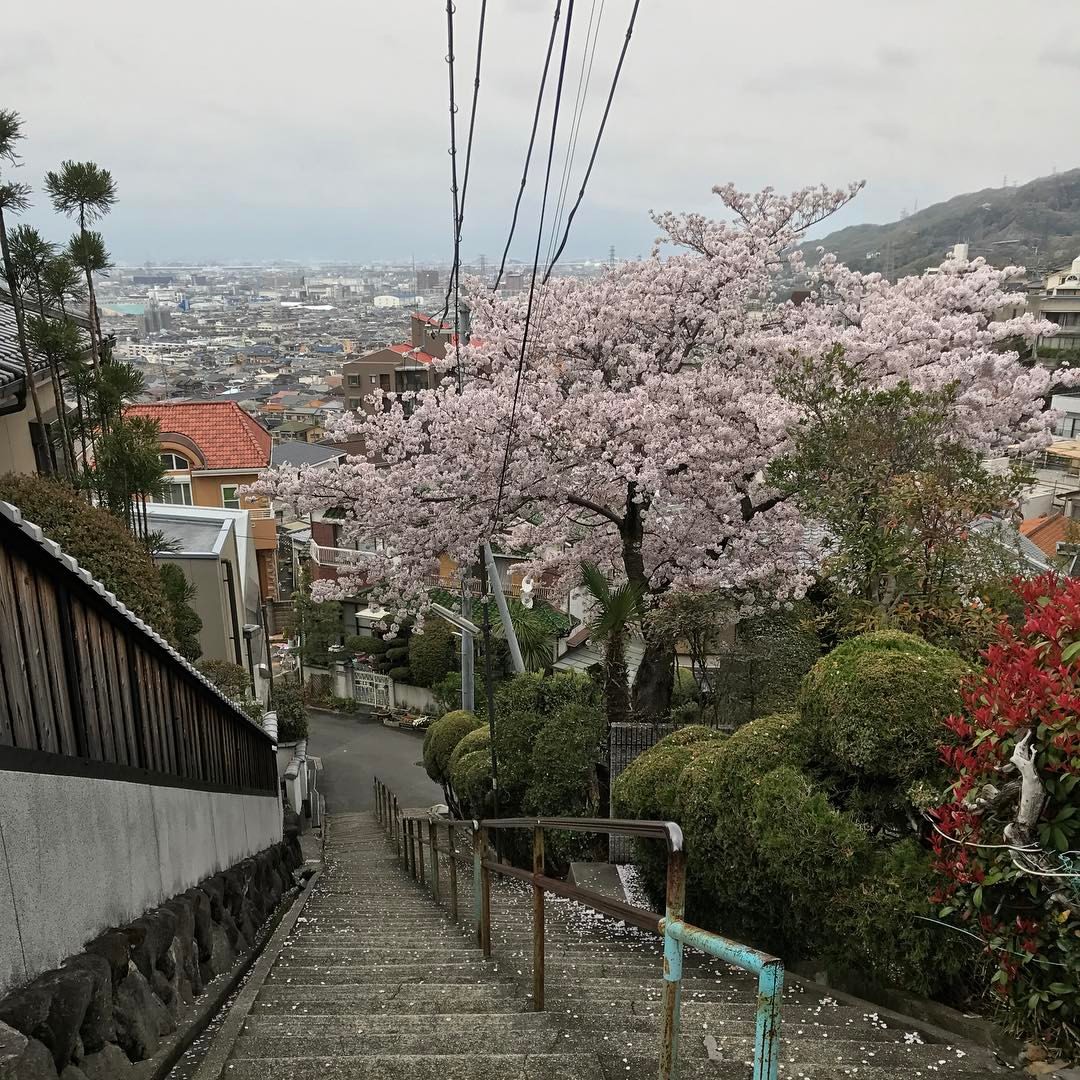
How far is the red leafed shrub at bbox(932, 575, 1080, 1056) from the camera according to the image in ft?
10.7

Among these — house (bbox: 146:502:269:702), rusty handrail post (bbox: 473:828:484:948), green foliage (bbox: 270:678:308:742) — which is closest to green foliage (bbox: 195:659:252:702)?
house (bbox: 146:502:269:702)

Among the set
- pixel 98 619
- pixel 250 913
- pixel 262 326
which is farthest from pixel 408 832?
pixel 262 326

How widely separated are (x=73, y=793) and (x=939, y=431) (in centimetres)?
802

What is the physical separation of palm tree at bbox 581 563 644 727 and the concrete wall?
505 cm

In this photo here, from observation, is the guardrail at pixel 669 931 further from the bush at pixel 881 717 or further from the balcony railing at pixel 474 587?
the balcony railing at pixel 474 587

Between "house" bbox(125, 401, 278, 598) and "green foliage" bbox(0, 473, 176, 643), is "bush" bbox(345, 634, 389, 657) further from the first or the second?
"green foliage" bbox(0, 473, 176, 643)

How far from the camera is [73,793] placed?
359cm

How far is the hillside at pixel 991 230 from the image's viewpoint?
79500 millimetres

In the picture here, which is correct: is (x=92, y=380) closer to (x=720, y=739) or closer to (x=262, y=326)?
(x=720, y=739)

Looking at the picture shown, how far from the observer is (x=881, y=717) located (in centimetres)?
458

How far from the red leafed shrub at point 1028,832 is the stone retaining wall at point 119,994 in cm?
353

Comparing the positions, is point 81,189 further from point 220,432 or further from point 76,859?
point 220,432

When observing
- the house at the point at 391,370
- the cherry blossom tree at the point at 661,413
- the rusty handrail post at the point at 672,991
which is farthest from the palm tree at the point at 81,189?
the house at the point at 391,370

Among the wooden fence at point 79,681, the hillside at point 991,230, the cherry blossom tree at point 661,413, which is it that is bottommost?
the wooden fence at point 79,681
